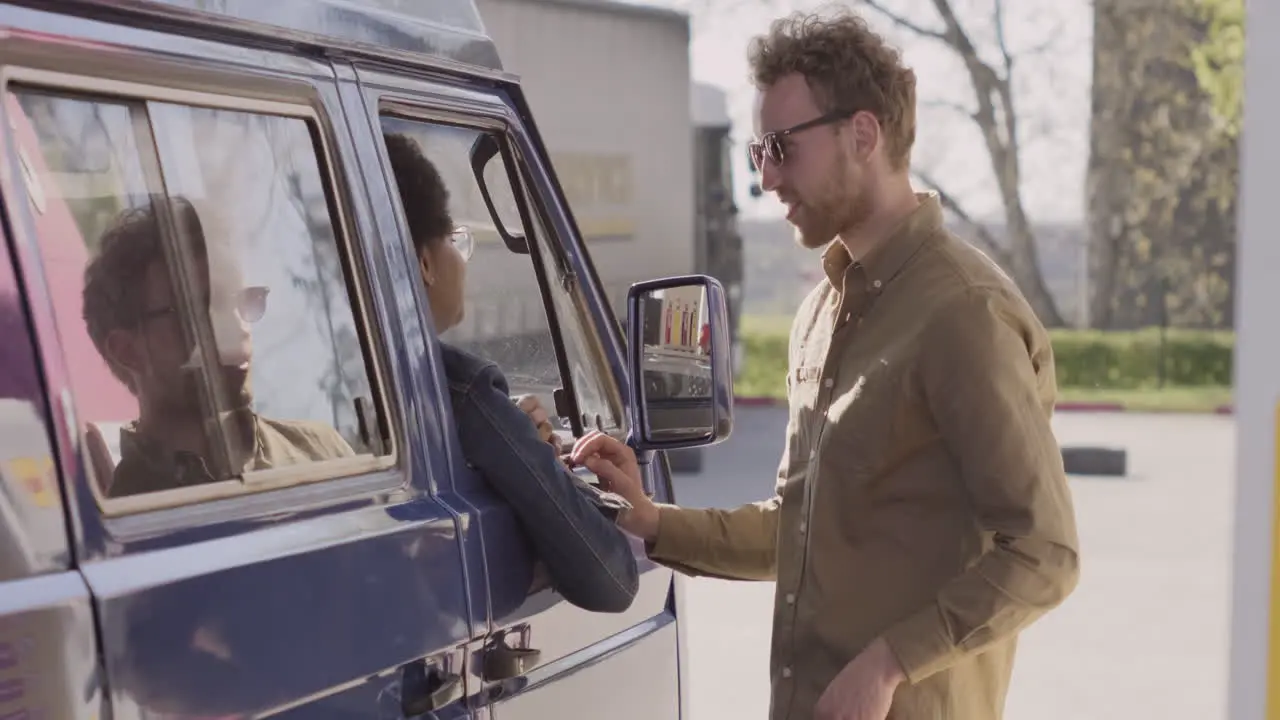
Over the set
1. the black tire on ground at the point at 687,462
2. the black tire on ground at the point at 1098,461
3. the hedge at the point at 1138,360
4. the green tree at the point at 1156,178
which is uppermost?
the green tree at the point at 1156,178

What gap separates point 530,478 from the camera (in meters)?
2.44

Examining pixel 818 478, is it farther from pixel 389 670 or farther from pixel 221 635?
pixel 221 635

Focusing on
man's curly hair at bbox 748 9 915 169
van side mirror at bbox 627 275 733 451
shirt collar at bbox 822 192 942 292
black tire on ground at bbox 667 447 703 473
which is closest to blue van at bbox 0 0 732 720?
van side mirror at bbox 627 275 733 451

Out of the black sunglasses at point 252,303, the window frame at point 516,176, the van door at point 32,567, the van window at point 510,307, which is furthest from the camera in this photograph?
the van window at point 510,307

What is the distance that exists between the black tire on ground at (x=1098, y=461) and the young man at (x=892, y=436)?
523 inches

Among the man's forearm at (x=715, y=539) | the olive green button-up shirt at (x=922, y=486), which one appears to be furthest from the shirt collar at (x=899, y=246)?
the man's forearm at (x=715, y=539)

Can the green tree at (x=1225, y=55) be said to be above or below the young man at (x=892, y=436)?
above

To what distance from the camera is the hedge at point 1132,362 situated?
26.8 m

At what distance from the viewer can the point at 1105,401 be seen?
77.9 feet

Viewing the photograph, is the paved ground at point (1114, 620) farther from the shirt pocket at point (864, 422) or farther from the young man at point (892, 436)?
the shirt pocket at point (864, 422)

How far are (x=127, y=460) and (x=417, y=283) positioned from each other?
638mm

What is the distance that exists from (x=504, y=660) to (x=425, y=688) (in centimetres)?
21

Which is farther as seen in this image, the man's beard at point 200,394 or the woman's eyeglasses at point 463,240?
the woman's eyeglasses at point 463,240

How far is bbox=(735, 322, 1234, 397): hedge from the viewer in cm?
2678
